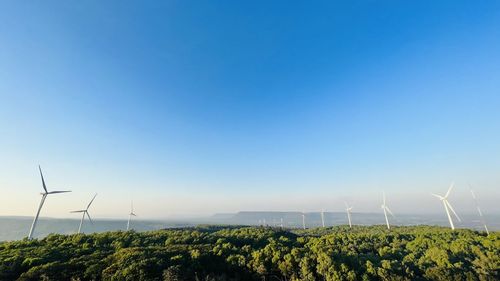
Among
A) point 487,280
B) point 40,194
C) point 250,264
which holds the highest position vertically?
point 40,194

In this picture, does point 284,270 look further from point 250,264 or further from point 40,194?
point 40,194

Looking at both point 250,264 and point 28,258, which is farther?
point 250,264

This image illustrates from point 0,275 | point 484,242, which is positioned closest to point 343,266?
point 0,275

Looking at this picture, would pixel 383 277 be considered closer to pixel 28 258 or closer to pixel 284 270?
pixel 284 270

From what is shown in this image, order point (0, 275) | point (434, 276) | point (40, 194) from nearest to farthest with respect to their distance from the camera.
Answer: point (0, 275)
point (434, 276)
point (40, 194)

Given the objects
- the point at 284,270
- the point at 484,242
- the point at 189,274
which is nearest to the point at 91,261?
the point at 189,274

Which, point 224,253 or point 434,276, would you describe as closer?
point 434,276

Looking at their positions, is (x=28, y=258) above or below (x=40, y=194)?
below

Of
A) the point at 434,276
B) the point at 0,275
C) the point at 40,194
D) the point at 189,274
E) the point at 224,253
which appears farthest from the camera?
the point at 40,194

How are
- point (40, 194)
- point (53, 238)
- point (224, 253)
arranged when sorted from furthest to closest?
point (40, 194) < point (53, 238) < point (224, 253)
